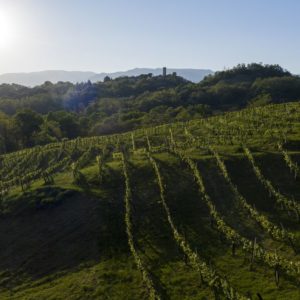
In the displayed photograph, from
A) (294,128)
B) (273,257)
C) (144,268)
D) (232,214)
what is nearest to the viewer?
(273,257)

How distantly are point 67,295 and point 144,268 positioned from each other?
26.0 ft

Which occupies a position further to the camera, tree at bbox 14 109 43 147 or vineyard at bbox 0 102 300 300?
tree at bbox 14 109 43 147

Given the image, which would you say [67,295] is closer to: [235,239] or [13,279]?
[13,279]

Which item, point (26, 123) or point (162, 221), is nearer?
point (162, 221)

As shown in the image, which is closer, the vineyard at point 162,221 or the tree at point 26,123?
the vineyard at point 162,221

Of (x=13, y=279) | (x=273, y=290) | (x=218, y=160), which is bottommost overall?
(x=13, y=279)

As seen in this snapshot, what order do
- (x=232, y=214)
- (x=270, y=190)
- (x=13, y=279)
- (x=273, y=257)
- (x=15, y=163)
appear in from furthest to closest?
(x=15, y=163), (x=270, y=190), (x=232, y=214), (x=13, y=279), (x=273, y=257)

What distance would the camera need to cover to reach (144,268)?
47.8 meters

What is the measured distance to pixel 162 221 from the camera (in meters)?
57.7

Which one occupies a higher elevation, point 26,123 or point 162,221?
point 26,123

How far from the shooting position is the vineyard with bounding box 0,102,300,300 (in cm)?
4481

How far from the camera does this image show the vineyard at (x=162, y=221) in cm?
4481

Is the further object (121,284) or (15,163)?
(15,163)

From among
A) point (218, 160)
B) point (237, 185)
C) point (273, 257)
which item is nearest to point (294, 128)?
point (218, 160)
